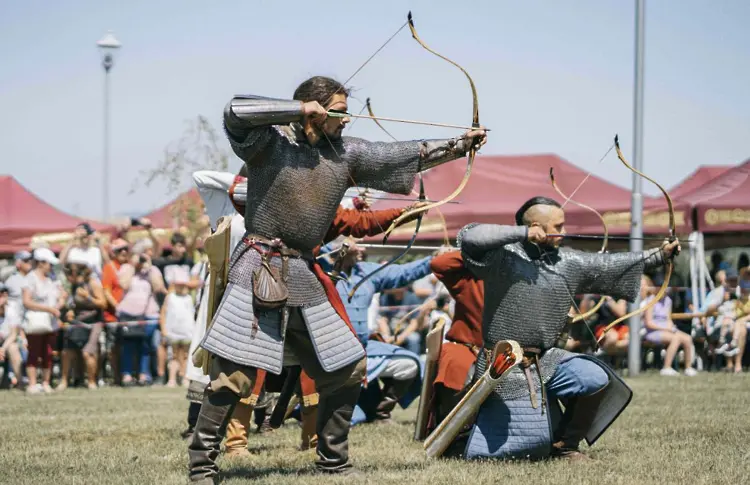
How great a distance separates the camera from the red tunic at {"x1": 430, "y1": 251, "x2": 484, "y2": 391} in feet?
23.2

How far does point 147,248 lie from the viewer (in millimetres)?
13648

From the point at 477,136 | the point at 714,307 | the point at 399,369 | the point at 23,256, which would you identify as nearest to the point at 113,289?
the point at 23,256

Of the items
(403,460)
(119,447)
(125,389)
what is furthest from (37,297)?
(403,460)

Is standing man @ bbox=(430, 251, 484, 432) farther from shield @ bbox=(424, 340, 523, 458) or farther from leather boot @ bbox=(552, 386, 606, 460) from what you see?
leather boot @ bbox=(552, 386, 606, 460)

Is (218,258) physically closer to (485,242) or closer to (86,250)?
(485,242)

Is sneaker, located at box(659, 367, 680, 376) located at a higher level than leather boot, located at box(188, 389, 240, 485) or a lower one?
lower

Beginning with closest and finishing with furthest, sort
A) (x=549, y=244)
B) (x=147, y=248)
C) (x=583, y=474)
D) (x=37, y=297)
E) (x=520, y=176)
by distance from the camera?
1. (x=583, y=474)
2. (x=549, y=244)
3. (x=37, y=297)
4. (x=147, y=248)
5. (x=520, y=176)

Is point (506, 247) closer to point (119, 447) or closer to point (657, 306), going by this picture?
point (119, 447)

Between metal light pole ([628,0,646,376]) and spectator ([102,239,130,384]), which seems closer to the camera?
spectator ([102,239,130,384])

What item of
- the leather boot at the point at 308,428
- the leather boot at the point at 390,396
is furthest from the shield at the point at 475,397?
the leather boot at the point at 390,396

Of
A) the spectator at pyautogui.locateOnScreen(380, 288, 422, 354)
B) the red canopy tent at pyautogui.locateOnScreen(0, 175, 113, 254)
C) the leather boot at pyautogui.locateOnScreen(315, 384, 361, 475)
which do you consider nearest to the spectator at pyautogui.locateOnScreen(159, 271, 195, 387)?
the spectator at pyautogui.locateOnScreen(380, 288, 422, 354)

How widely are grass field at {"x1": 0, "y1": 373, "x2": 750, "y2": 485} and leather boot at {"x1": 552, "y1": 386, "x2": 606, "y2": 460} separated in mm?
185

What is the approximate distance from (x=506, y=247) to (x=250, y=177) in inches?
62.1

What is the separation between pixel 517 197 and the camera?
55.6 feet
